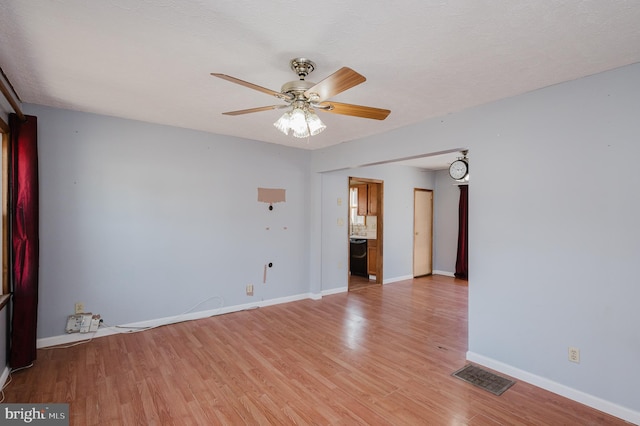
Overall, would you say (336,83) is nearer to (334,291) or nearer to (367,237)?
(334,291)

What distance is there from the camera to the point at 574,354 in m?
2.48

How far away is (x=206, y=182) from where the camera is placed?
14.3ft

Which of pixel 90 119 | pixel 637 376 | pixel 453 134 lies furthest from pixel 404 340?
pixel 90 119

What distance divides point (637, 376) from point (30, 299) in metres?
5.00

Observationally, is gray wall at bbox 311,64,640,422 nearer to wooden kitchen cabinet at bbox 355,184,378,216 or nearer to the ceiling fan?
the ceiling fan

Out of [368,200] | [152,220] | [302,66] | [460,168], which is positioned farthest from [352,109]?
[368,200]

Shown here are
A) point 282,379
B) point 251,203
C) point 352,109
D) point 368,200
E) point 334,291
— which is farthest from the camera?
point 368,200

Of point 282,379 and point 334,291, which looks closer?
point 282,379

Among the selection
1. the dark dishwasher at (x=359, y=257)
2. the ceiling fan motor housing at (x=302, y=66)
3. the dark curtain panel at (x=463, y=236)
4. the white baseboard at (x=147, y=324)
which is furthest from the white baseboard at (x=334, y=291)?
the ceiling fan motor housing at (x=302, y=66)

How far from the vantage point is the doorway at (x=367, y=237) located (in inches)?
251

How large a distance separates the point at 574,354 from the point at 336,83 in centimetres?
276

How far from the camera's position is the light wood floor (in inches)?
88.7

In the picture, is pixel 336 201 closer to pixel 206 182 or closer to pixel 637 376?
pixel 206 182

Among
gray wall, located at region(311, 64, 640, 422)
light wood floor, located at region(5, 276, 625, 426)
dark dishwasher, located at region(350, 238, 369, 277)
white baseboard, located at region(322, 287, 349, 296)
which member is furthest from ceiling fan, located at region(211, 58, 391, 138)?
dark dishwasher, located at region(350, 238, 369, 277)
